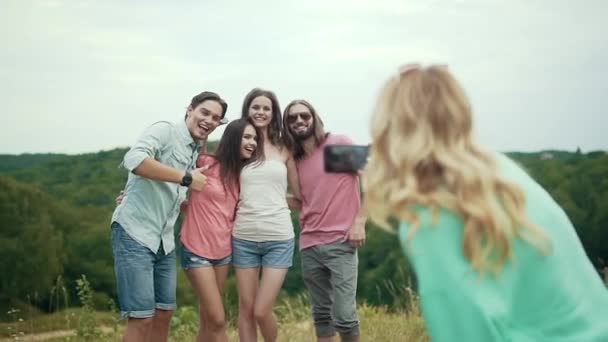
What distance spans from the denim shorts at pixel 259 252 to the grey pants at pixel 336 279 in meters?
0.27

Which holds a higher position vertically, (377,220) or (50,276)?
(377,220)

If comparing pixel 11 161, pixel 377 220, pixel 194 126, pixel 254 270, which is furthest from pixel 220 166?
pixel 11 161

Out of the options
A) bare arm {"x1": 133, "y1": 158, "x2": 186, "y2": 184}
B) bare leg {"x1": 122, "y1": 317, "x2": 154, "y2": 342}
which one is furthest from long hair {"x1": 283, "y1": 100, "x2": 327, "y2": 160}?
bare leg {"x1": 122, "y1": 317, "x2": 154, "y2": 342}

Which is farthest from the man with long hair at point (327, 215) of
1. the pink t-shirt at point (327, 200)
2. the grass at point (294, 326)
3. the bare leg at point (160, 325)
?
the grass at point (294, 326)

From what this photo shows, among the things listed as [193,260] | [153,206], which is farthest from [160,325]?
[153,206]

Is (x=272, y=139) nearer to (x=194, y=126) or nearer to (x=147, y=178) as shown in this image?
(x=194, y=126)

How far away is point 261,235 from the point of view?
4.32 meters

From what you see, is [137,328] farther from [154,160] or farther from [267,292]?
[154,160]

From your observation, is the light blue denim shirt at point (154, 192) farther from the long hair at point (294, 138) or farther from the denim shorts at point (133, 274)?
the long hair at point (294, 138)

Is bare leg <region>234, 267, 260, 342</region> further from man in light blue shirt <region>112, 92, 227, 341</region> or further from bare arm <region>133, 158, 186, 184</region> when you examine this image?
bare arm <region>133, 158, 186, 184</region>

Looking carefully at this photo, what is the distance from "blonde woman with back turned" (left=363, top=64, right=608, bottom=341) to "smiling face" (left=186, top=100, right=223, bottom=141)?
252cm

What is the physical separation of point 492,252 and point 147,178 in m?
2.64

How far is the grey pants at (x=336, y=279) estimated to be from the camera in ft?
14.8

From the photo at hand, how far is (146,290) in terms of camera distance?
158 inches
